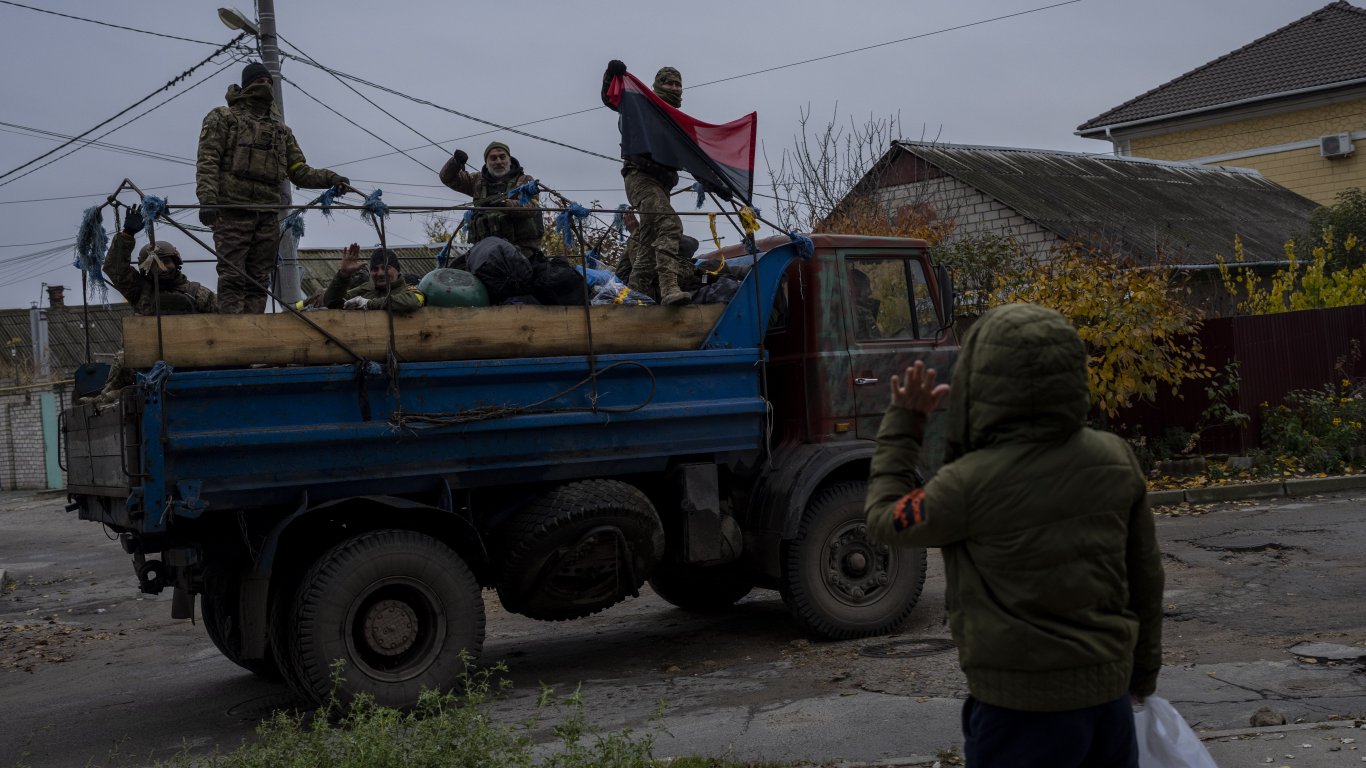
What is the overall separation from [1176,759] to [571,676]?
4757 millimetres

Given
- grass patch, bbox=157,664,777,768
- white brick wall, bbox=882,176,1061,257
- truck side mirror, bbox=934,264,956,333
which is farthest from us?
white brick wall, bbox=882,176,1061,257

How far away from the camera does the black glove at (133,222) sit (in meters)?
6.21

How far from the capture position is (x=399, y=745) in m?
4.02

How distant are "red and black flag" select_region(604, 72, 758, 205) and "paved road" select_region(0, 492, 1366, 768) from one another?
287 cm

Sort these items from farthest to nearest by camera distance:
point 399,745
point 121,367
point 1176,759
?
1. point 121,367
2. point 399,745
3. point 1176,759

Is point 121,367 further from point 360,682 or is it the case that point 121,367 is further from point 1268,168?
point 1268,168

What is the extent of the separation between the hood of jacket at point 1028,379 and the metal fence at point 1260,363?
1213cm

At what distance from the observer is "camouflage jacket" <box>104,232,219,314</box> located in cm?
657

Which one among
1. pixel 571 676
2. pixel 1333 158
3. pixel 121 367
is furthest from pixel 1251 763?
pixel 1333 158

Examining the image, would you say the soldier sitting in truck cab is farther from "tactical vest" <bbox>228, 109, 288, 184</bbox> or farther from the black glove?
the black glove

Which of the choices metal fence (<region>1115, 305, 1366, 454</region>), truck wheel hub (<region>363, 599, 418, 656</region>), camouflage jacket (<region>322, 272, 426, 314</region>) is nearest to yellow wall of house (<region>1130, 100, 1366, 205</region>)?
metal fence (<region>1115, 305, 1366, 454</region>)

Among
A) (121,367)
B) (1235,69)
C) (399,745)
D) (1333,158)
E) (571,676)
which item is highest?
(1235,69)

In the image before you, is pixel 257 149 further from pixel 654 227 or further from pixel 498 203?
pixel 654 227

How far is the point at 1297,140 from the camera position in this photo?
29672 mm
